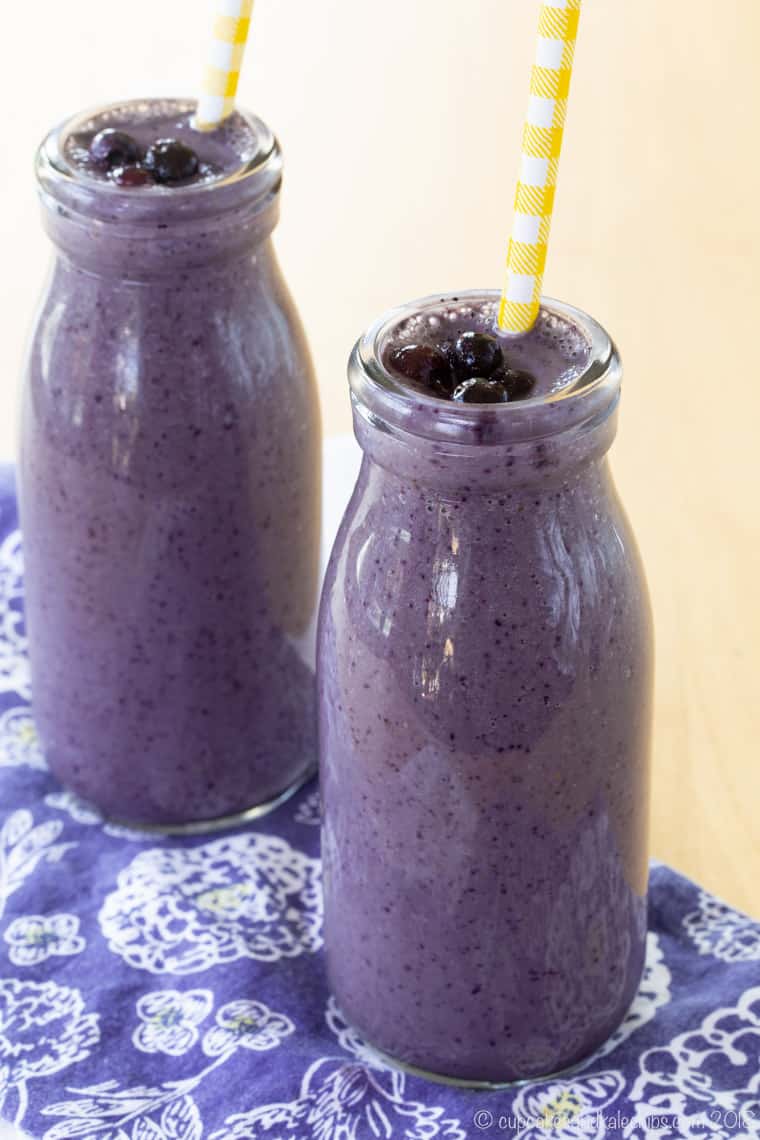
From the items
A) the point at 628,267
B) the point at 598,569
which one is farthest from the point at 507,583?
the point at 628,267

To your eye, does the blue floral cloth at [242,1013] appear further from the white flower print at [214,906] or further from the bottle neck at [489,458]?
the bottle neck at [489,458]

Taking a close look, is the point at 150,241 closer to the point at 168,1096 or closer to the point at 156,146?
the point at 156,146

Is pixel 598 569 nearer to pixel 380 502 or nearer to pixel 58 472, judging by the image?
pixel 380 502

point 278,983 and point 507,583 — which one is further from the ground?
point 507,583

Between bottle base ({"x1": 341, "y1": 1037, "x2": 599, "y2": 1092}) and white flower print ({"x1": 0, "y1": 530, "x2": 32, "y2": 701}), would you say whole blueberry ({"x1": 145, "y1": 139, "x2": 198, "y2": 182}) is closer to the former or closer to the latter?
white flower print ({"x1": 0, "y1": 530, "x2": 32, "y2": 701})

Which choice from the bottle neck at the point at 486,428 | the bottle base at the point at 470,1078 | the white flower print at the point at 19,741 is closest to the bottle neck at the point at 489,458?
the bottle neck at the point at 486,428

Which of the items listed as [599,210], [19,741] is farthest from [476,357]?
[599,210]
